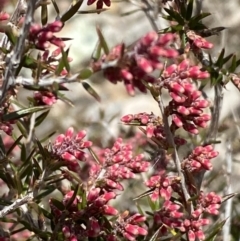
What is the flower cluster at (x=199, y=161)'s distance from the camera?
129 cm

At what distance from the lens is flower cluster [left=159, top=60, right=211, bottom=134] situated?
3.50 ft

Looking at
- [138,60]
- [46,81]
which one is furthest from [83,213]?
[138,60]

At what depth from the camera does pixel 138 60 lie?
829 millimetres

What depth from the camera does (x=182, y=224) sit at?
4.33 feet

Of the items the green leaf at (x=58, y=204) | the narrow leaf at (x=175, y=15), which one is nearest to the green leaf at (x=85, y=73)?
the green leaf at (x=58, y=204)

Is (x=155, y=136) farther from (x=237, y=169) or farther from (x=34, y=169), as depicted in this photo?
(x=237, y=169)

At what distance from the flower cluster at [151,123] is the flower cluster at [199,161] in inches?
3.0

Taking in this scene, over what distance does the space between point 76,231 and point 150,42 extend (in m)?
0.58

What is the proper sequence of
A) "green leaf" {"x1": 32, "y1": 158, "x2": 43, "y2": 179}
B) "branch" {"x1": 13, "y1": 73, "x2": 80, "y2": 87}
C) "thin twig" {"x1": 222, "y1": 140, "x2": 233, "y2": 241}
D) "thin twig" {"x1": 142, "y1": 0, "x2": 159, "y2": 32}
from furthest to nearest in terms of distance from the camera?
"thin twig" {"x1": 142, "y1": 0, "x2": 159, "y2": 32}
"thin twig" {"x1": 222, "y1": 140, "x2": 233, "y2": 241}
"green leaf" {"x1": 32, "y1": 158, "x2": 43, "y2": 179}
"branch" {"x1": 13, "y1": 73, "x2": 80, "y2": 87}

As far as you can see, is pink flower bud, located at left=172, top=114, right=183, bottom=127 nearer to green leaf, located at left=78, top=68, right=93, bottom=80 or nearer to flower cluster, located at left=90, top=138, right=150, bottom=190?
flower cluster, located at left=90, top=138, right=150, bottom=190

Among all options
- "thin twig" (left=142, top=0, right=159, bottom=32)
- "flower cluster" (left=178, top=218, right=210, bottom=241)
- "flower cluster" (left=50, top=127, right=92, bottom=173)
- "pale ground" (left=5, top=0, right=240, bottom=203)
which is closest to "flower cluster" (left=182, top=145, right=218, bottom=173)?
"flower cluster" (left=178, top=218, right=210, bottom=241)

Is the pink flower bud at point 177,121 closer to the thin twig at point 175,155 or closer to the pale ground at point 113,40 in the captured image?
the thin twig at point 175,155

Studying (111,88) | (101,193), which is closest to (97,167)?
(101,193)

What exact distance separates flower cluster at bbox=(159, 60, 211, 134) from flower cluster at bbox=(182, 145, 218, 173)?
0.23ft
